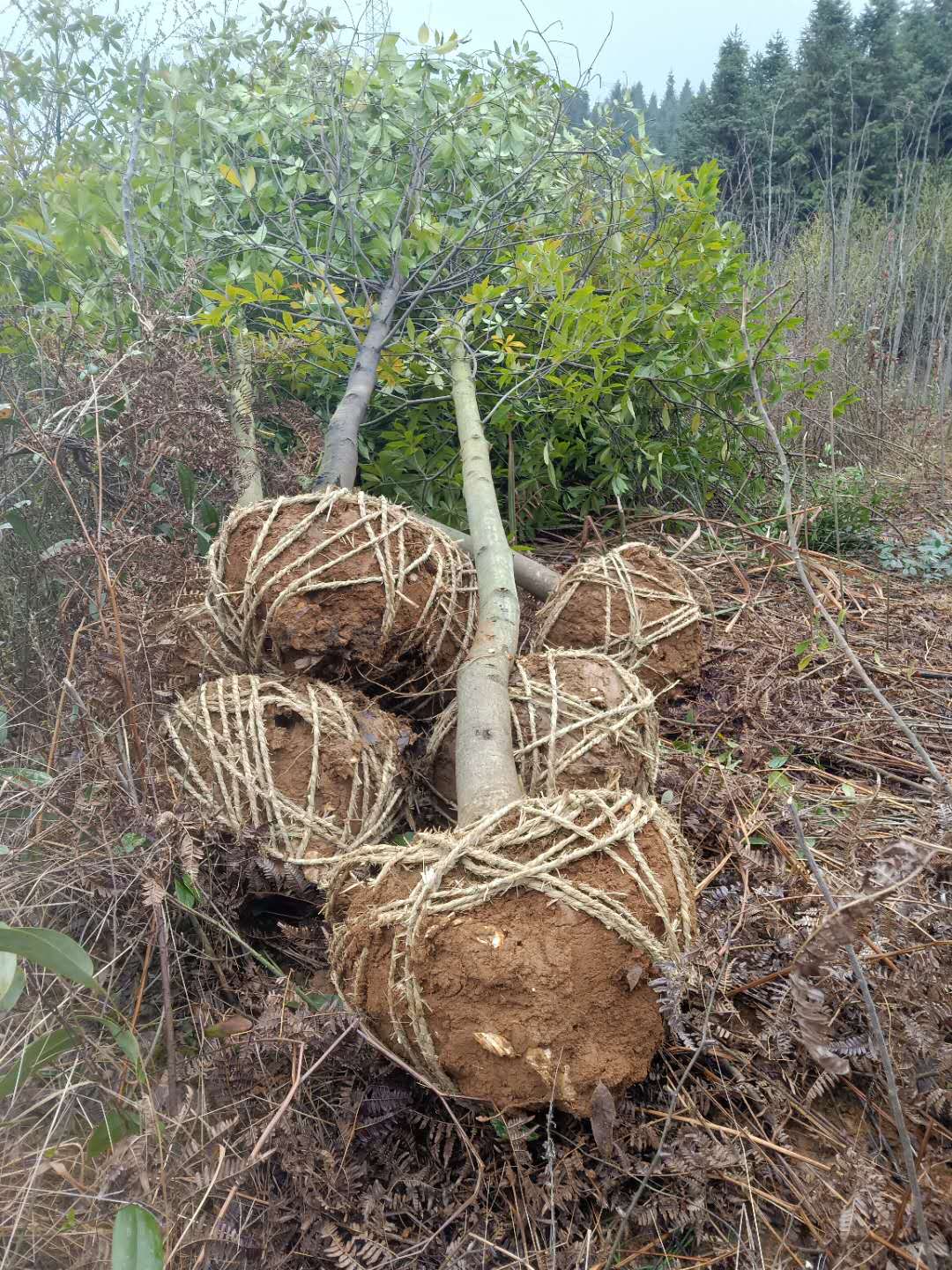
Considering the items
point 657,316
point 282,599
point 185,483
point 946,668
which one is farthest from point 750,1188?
point 657,316

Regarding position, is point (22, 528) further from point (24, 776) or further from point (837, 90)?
point (837, 90)

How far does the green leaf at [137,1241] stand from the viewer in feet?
3.78

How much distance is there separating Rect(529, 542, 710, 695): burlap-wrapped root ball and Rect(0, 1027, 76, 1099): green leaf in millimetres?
1822

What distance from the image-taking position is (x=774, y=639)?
3.54 meters

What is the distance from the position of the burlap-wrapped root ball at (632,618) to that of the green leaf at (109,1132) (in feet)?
5.98

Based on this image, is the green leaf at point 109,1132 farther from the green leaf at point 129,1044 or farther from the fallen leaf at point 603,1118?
the fallen leaf at point 603,1118

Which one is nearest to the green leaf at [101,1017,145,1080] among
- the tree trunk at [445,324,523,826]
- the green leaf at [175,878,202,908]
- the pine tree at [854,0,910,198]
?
the green leaf at [175,878,202,908]

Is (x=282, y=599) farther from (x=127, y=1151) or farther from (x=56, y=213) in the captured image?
(x=56, y=213)

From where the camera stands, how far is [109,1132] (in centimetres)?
145

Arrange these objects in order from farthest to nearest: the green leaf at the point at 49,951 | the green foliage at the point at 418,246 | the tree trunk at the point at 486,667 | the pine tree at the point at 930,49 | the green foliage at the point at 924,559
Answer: the pine tree at the point at 930,49 < the green foliage at the point at 924,559 < the green foliage at the point at 418,246 < the tree trunk at the point at 486,667 < the green leaf at the point at 49,951

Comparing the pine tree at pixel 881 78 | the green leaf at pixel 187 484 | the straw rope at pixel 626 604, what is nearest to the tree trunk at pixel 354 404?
the green leaf at pixel 187 484

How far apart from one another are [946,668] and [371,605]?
7.51 feet

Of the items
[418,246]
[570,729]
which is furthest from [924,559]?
[570,729]

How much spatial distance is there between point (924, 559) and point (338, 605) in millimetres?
3782
